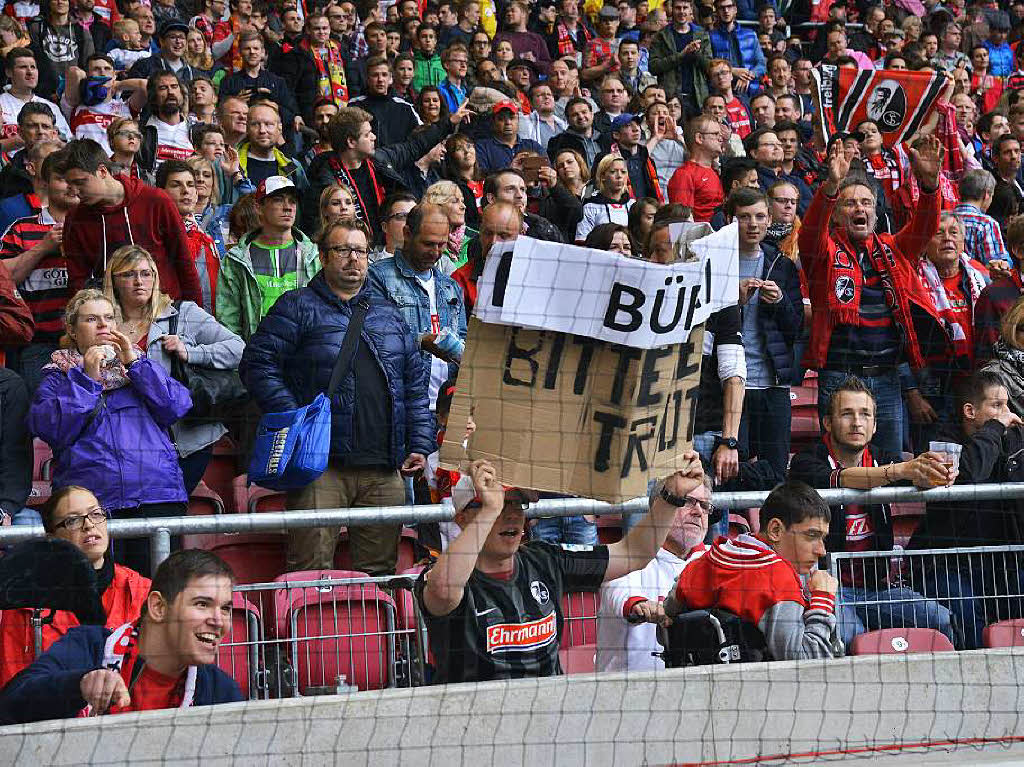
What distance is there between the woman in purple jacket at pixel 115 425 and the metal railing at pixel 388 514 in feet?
1.53

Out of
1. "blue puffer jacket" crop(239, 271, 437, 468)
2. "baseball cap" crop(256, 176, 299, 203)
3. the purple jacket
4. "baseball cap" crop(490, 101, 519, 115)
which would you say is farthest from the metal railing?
"baseball cap" crop(490, 101, 519, 115)

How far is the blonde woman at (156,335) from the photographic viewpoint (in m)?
6.95

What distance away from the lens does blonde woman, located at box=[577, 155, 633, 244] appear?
10359 millimetres

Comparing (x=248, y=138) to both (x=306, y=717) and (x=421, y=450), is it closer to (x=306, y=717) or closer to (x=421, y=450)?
(x=421, y=450)

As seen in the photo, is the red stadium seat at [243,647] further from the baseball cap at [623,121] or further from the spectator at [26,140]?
the baseball cap at [623,121]

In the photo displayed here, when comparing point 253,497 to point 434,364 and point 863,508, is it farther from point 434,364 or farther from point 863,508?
point 863,508

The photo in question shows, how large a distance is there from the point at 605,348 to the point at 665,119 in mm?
8279

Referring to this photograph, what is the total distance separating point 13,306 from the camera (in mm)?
7078

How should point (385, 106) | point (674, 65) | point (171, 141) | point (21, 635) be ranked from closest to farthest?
point (21, 635) < point (171, 141) < point (385, 106) < point (674, 65)

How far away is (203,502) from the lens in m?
7.12

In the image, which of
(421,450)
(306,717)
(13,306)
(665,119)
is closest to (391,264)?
(421,450)

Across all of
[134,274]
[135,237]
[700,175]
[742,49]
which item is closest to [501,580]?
[134,274]

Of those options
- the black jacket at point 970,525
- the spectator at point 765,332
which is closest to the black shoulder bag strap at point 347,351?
the spectator at point 765,332

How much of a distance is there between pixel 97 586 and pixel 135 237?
2.99 meters
